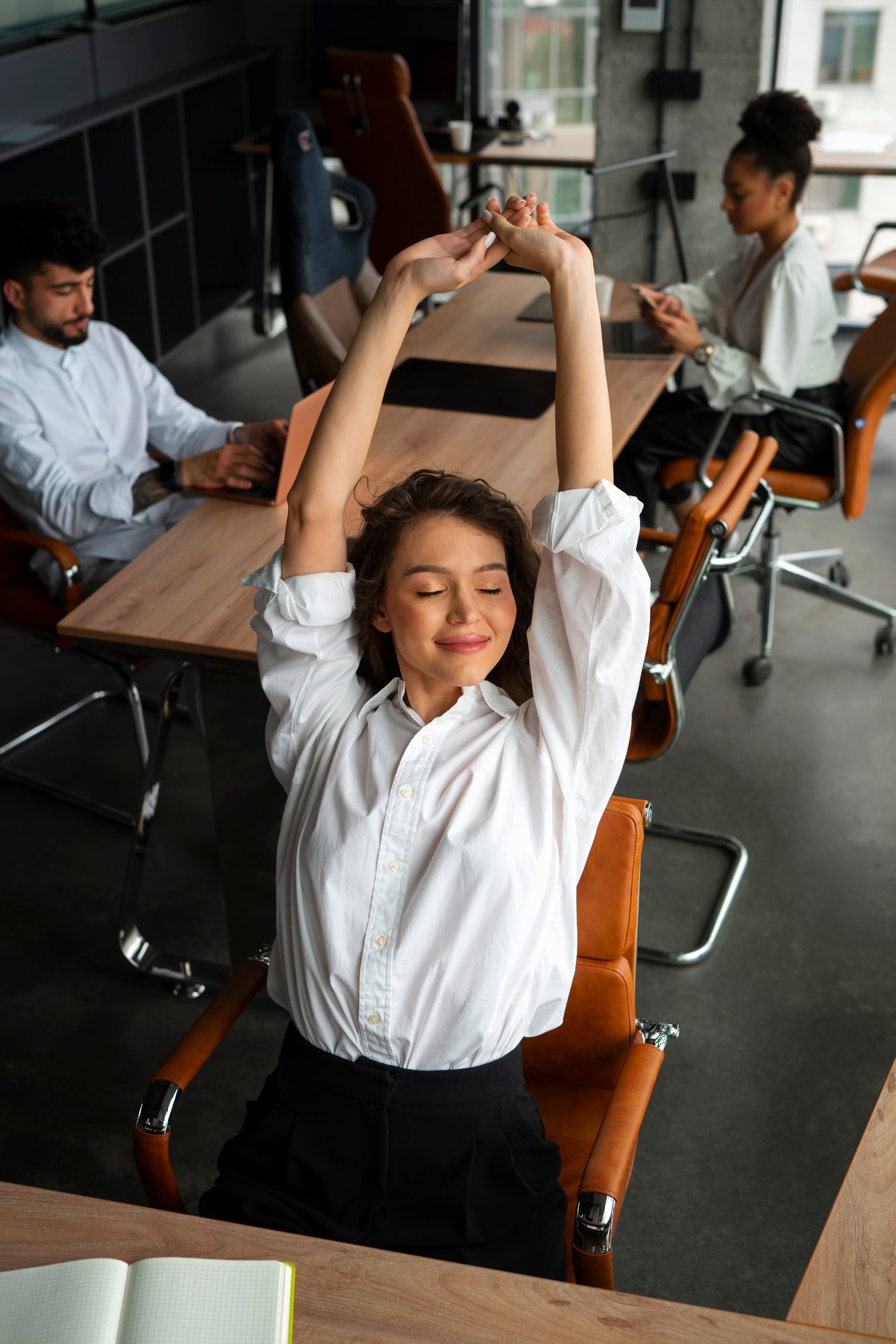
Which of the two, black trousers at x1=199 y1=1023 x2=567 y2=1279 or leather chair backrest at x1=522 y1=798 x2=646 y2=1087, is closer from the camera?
black trousers at x1=199 y1=1023 x2=567 y2=1279

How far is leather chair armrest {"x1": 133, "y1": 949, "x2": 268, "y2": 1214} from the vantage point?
4.55 ft

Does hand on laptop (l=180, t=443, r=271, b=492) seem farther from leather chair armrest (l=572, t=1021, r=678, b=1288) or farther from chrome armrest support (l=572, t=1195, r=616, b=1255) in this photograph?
chrome armrest support (l=572, t=1195, r=616, b=1255)

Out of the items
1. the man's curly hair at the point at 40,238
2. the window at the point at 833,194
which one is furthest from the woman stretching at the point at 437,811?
the window at the point at 833,194

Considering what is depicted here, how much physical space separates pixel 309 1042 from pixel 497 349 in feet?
7.52

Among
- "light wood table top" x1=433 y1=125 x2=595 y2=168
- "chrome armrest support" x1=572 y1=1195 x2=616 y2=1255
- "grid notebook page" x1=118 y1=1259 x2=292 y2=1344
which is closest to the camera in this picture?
"grid notebook page" x1=118 y1=1259 x2=292 y2=1344

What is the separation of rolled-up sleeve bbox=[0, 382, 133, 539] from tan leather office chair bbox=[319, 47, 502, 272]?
117 inches

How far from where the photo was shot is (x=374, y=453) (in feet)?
8.70

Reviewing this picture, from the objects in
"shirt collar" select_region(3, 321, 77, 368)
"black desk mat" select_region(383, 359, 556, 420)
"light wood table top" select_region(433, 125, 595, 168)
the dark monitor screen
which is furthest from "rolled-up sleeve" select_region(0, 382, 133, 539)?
the dark monitor screen

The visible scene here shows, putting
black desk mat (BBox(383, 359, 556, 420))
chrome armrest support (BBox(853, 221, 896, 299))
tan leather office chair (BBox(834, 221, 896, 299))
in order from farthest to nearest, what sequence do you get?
chrome armrest support (BBox(853, 221, 896, 299)) < tan leather office chair (BBox(834, 221, 896, 299)) < black desk mat (BBox(383, 359, 556, 420))

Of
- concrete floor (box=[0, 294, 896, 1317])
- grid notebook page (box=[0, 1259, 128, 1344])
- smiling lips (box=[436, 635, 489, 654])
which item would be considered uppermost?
smiling lips (box=[436, 635, 489, 654])

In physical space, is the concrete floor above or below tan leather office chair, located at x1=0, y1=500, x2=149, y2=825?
below

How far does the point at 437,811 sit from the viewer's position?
1.42 meters

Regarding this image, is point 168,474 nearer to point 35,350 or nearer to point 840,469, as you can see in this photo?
point 35,350

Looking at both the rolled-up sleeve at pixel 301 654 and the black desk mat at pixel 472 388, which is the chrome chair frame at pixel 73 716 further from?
the rolled-up sleeve at pixel 301 654
